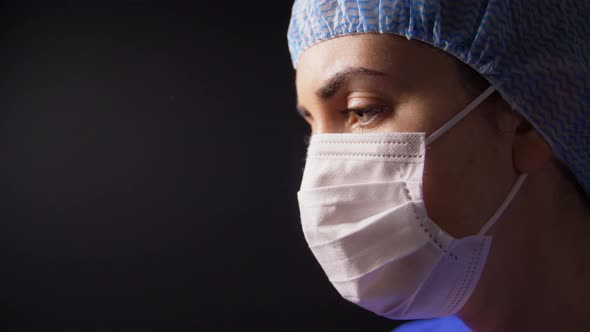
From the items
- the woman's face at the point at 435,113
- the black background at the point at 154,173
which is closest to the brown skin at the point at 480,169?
the woman's face at the point at 435,113

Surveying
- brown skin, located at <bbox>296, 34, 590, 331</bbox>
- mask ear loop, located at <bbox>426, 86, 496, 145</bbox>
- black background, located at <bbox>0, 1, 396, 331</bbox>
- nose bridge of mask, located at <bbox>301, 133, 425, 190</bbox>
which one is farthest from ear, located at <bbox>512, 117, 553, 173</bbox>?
black background, located at <bbox>0, 1, 396, 331</bbox>

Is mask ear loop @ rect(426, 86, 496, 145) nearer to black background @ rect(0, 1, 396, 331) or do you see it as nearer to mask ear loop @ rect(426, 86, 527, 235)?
mask ear loop @ rect(426, 86, 527, 235)

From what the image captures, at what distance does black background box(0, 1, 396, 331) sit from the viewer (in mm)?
1791

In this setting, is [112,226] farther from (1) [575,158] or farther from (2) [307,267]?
(1) [575,158]

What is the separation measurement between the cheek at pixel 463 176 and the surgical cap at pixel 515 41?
0.10 meters

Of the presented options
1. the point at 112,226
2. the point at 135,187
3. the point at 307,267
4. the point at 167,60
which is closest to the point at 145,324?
the point at 112,226

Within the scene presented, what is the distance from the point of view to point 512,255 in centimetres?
107

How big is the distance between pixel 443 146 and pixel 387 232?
0.20 meters

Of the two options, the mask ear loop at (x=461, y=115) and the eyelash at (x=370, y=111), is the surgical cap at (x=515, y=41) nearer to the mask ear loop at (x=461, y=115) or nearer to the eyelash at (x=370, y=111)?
the mask ear loop at (x=461, y=115)

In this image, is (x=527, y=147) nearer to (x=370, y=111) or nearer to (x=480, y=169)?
(x=480, y=169)

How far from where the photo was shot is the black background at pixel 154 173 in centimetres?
179

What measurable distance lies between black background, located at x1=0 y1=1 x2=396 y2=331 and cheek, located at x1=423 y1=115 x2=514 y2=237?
1047 millimetres

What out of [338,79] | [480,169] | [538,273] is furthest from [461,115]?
[538,273]

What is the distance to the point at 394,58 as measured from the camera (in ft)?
3.26
